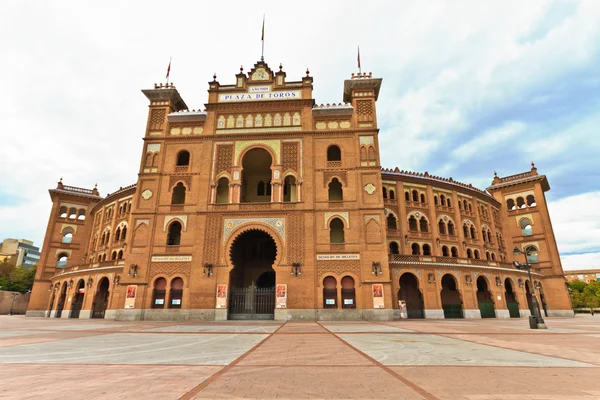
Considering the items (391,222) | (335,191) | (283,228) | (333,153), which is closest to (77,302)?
(283,228)

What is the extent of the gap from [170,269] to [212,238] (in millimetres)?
4083

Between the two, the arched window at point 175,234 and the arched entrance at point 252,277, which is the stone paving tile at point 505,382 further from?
the arched window at point 175,234

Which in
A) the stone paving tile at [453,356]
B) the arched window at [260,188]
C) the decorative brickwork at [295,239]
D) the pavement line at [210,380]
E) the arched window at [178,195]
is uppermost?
the arched window at [260,188]

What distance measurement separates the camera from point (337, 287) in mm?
25000

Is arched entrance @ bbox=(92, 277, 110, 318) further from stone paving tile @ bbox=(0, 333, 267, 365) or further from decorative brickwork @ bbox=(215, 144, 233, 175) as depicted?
stone paving tile @ bbox=(0, 333, 267, 365)

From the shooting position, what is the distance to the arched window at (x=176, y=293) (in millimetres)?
25297

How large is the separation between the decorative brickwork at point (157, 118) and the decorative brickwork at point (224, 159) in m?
6.41

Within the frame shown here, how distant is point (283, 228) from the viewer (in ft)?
86.3

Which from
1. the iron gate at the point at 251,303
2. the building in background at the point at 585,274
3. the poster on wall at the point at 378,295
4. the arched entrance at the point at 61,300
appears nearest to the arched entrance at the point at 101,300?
the arched entrance at the point at 61,300

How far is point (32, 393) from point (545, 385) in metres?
7.63

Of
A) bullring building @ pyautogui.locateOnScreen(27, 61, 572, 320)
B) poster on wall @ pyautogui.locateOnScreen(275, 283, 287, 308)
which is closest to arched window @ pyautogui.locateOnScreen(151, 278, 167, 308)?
bullring building @ pyautogui.locateOnScreen(27, 61, 572, 320)

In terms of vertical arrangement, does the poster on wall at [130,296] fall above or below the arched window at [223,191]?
below

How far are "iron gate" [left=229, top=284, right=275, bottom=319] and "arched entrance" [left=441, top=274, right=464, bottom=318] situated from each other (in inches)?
655

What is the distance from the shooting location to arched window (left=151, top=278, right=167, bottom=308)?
2553 cm
